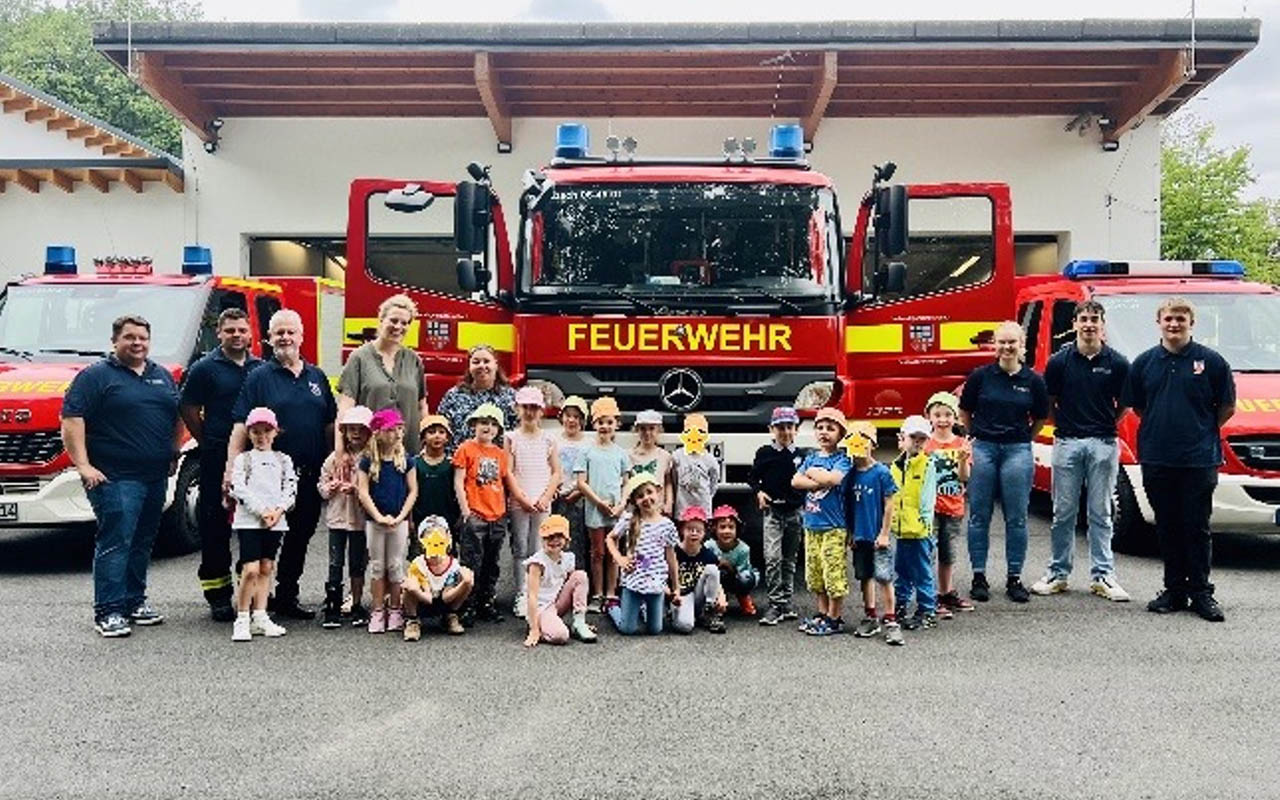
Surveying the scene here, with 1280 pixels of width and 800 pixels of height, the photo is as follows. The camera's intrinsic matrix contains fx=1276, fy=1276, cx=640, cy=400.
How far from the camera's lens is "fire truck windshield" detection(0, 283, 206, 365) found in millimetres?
9547

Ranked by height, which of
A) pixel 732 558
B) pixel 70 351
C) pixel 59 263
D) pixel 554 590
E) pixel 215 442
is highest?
pixel 59 263

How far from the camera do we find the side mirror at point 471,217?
8125 millimetres

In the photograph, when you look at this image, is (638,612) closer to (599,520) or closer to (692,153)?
(599,520)

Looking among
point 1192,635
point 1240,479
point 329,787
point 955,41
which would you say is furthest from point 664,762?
point 955,41

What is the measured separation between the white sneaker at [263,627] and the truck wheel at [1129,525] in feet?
19.3

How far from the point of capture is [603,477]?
7301 mm

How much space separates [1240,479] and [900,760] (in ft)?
17.4

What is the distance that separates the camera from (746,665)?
20.1ft

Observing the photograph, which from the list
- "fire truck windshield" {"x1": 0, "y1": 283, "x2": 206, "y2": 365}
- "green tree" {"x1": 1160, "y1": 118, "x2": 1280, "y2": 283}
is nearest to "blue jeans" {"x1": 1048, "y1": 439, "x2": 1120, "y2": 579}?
"fire truck windshield" {"x1": 0, "y1": 283, "x2": 206, "y2": 365}

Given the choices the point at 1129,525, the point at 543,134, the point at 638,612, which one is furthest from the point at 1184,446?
the point at 543,134

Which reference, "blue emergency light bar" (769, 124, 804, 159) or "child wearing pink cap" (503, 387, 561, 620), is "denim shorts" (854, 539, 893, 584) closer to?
"child wearing pink cap" (503, 387, 561, 620)

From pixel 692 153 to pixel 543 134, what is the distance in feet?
6.22

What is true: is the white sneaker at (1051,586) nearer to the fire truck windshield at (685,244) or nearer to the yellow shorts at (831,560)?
the yellow shorts at (831,560)

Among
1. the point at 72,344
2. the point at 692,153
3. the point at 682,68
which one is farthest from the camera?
the point at 692,153
